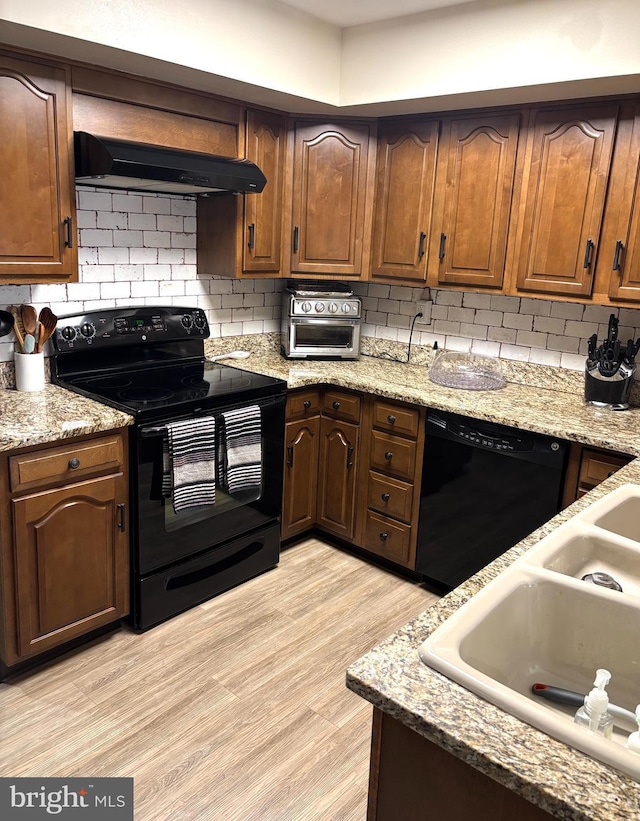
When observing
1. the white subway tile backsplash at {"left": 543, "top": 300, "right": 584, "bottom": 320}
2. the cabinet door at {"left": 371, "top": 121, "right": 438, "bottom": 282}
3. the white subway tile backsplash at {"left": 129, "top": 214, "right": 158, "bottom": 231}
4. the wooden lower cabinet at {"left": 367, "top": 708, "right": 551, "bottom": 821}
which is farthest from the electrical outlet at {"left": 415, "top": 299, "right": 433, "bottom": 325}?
the wooden lower cabinet at {"left": 367, "top": 708, "right": 551, "bottom": 821}

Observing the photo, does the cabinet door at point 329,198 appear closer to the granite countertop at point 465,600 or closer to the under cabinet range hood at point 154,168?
the under cabinet range hood at point 154,168

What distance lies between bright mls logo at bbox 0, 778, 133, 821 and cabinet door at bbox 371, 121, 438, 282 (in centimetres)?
248

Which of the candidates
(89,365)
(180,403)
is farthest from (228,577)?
(89,365)

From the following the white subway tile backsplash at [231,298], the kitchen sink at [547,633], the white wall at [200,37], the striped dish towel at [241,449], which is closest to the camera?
the kitchen sink at [547,633]

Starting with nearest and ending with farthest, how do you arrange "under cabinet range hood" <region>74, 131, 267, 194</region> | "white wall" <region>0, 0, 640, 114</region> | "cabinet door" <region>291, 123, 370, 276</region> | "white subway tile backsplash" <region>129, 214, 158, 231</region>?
"white wall" <region>0, 0, 640, 114</region>
"under cabinet range hood" <region>74, 131, 267, 194</region>
"white subway tile backsplash" <region>129, 214, 158, 231</region>
"cabinet door" <region>291, 123, 370, 276</region>

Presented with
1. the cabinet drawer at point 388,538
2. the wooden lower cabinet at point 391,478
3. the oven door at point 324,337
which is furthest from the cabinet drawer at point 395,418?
the oven door at point 324,337

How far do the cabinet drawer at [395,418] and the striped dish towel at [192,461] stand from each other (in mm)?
833

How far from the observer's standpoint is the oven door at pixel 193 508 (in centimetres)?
254

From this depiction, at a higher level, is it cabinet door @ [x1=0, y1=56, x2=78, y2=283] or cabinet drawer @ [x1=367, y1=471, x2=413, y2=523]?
cabinet door @ [x1=0, y1=56, x2=78, y2=283]

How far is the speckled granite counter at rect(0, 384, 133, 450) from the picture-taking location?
2164 mm

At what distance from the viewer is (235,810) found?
74.6 inches

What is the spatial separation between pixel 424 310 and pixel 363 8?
58.5 inches

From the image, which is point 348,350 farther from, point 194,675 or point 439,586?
point 194,675

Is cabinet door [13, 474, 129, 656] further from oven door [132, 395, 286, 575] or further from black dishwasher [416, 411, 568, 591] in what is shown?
black dishwasher [416, 411, 568, 591]
